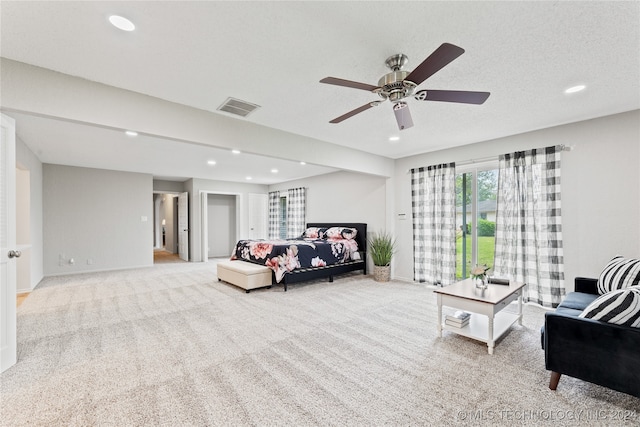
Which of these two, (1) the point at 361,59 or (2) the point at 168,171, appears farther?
(2) the point at 168,171

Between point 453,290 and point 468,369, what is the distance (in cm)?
79

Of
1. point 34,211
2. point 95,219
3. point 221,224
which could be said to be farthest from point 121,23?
point 221,224

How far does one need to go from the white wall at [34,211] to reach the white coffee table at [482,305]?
6009 mm

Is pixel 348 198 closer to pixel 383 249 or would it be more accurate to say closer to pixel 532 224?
pixel 383 249

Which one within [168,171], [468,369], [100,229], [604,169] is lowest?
[468,369]

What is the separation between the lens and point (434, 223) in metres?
4.84

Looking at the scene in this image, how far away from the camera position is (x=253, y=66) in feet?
7.32

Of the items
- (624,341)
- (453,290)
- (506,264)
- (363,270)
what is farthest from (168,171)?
(624,341)

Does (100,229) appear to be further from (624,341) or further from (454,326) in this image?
(624,341)

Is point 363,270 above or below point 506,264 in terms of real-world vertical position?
below

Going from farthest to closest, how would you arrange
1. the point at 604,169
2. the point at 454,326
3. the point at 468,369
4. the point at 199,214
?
the point at 199,214
the point at 604,169
the point at 454,326
the point at 468,369

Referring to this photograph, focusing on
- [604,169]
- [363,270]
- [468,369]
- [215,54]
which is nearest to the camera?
[215,54]

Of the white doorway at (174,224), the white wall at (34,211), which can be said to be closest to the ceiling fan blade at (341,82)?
the white wall at (34,211)

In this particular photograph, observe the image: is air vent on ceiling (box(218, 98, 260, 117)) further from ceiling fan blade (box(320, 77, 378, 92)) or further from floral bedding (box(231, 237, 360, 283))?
floral bedding (box(231, 237, 360, 283))
